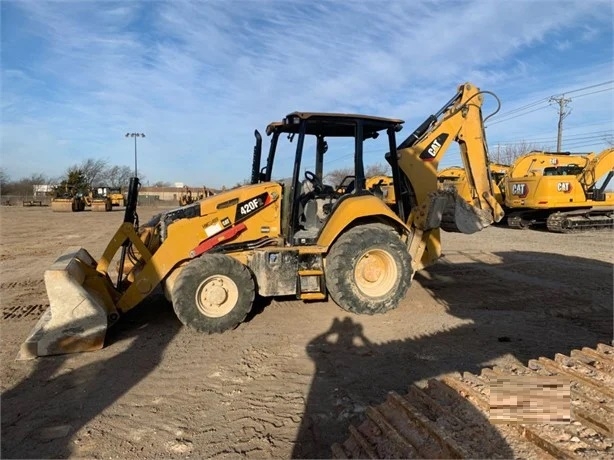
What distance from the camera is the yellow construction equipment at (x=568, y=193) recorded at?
17656 millimetres

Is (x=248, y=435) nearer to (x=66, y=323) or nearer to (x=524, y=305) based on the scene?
(x=66, y=323)

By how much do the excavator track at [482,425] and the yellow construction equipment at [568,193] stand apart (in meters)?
16.6

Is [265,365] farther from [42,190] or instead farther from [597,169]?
[42,190]

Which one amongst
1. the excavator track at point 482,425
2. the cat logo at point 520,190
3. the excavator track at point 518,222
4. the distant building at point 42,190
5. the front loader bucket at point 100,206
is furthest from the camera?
the distant building at point 42,190

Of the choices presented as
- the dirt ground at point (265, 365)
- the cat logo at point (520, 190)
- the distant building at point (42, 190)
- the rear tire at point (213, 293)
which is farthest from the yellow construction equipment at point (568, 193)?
the distant building at point (42, 190)

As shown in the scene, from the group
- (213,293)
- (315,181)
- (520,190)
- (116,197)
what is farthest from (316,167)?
(116,197)

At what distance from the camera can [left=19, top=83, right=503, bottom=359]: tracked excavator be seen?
546 centimetres

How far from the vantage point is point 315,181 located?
699 centimetres

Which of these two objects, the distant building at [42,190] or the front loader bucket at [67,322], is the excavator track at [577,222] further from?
the distant building at [42,190]

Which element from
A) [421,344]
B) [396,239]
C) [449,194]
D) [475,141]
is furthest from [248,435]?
[475,141]

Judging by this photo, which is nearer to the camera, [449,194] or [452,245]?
[449,194]

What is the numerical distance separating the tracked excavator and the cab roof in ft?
0.06

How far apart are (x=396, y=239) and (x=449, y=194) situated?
136cm

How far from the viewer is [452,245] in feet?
46.0
